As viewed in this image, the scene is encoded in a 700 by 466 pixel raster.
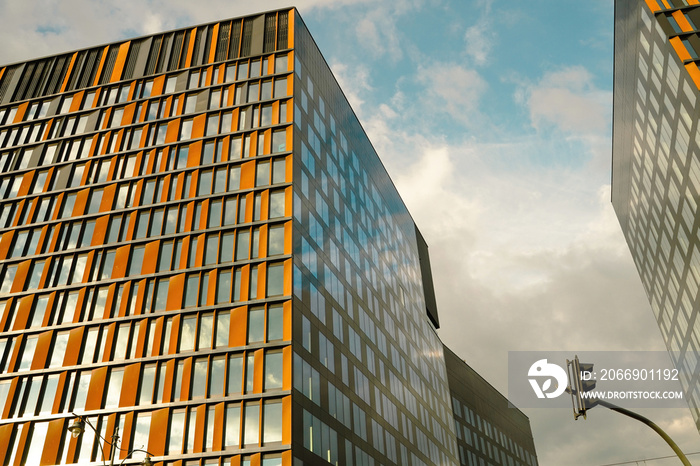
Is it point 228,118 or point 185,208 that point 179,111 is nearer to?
point 228,118

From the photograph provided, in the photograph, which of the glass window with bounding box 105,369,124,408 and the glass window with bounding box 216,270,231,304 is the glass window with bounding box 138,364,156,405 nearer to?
the glass window with bounding box 105,369,124,408

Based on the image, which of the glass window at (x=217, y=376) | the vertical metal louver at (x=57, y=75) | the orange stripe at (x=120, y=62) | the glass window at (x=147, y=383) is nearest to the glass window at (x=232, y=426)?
the glass window at (x=217, y=376)

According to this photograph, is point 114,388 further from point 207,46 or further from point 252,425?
point 207,46

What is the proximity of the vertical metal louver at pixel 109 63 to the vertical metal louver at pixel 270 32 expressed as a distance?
17.4 m

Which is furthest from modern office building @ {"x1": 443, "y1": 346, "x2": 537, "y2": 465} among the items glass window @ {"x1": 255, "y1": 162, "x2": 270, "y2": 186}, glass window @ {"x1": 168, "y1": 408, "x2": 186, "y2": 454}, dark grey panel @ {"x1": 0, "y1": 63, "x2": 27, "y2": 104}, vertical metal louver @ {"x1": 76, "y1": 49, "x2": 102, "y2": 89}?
dark grey panel @ {"x1": 0, "y1": 63, "x2": 27, "y2": 104}

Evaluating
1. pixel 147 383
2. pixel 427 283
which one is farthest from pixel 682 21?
pixel 427 283

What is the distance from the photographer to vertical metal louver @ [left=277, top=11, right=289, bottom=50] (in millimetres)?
58250

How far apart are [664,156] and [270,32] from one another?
4149 centimetres

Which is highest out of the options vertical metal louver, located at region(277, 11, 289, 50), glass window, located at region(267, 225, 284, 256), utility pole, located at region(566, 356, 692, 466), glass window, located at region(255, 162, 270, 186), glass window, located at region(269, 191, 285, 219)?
vertical metal louver, located at region(277, 11, 289, 50)

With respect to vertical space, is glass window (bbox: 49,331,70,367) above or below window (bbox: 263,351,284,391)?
above

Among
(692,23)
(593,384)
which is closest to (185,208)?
(593,384)

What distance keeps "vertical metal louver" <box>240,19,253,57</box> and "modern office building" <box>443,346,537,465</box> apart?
192 ft

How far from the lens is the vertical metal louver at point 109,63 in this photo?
6288 centimetres

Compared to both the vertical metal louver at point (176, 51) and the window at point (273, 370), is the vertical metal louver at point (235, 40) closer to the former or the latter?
the vertical metal louver at point (176, 51)
